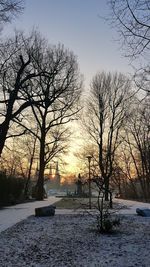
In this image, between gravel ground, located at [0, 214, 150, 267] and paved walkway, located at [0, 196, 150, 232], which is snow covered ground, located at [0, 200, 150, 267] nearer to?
gravel ground, located at [0, 214, 150, 267]

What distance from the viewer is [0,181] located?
87.5 feet

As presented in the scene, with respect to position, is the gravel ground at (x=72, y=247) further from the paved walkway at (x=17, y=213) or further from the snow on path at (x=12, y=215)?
the paved walkway at (x=17, y=213)

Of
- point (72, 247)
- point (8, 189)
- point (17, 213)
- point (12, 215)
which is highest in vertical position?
point (8, 189)

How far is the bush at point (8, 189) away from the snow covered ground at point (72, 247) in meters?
14.0

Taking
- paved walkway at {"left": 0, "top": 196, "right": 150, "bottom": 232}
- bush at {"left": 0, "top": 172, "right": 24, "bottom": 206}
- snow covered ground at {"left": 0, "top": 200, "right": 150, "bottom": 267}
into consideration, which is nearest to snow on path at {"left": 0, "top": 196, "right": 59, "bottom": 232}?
paved walkway at {"left": 0, "top": 196, "right": 150, "bottom": 232}

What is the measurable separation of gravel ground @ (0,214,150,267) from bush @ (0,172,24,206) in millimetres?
14135

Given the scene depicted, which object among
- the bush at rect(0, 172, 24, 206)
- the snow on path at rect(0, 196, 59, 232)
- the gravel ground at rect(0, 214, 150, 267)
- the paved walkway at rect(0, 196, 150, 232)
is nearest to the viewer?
the gravel ground at rect(0, 214, 150, 267)

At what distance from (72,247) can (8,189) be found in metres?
20.2

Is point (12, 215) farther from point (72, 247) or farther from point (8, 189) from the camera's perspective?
point (8, 189)

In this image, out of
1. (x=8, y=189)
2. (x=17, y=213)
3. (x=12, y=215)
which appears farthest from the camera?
(x=8, y=189)

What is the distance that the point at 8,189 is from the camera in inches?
1158

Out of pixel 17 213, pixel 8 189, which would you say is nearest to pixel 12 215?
pixel 17 213

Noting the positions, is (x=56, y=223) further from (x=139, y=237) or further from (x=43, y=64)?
(x=43, y=64)

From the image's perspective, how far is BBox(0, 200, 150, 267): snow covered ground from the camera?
8141 millimetres
